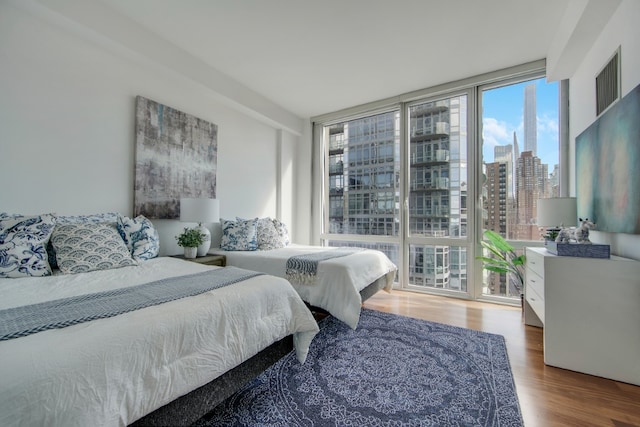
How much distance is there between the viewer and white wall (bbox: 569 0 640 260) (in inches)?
70.9

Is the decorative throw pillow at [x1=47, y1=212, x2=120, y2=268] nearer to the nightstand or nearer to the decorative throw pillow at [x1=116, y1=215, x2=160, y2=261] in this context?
the decorative throw pillow at [x1=116, y1=215, x2=160, y2=261]

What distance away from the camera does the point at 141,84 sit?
109 inches

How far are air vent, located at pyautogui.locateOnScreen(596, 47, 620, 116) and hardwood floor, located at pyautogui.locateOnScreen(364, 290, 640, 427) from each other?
196 cm

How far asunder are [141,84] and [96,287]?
2192 millimetres

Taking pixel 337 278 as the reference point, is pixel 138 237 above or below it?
above

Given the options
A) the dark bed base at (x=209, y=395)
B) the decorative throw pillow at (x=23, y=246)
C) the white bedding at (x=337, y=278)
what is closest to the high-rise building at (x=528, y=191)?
the white bedding at (x=337, y=278)

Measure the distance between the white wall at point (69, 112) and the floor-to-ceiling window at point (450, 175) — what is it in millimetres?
2562

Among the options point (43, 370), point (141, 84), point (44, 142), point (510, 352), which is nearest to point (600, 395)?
point (510, 352)

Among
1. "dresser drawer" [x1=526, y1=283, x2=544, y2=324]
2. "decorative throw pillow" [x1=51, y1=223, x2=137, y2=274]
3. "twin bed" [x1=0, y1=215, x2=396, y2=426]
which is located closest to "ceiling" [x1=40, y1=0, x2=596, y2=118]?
"decorative throw pillow" [x1=51, y1=223, x2=137, y2=274]

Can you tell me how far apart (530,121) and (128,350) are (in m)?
4.22

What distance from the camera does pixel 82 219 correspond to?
87.2 inches

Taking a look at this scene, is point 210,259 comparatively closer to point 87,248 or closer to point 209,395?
point 87,248

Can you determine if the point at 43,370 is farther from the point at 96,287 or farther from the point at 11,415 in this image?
the point at 96,287

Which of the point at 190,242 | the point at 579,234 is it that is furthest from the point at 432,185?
the point at 190,242
